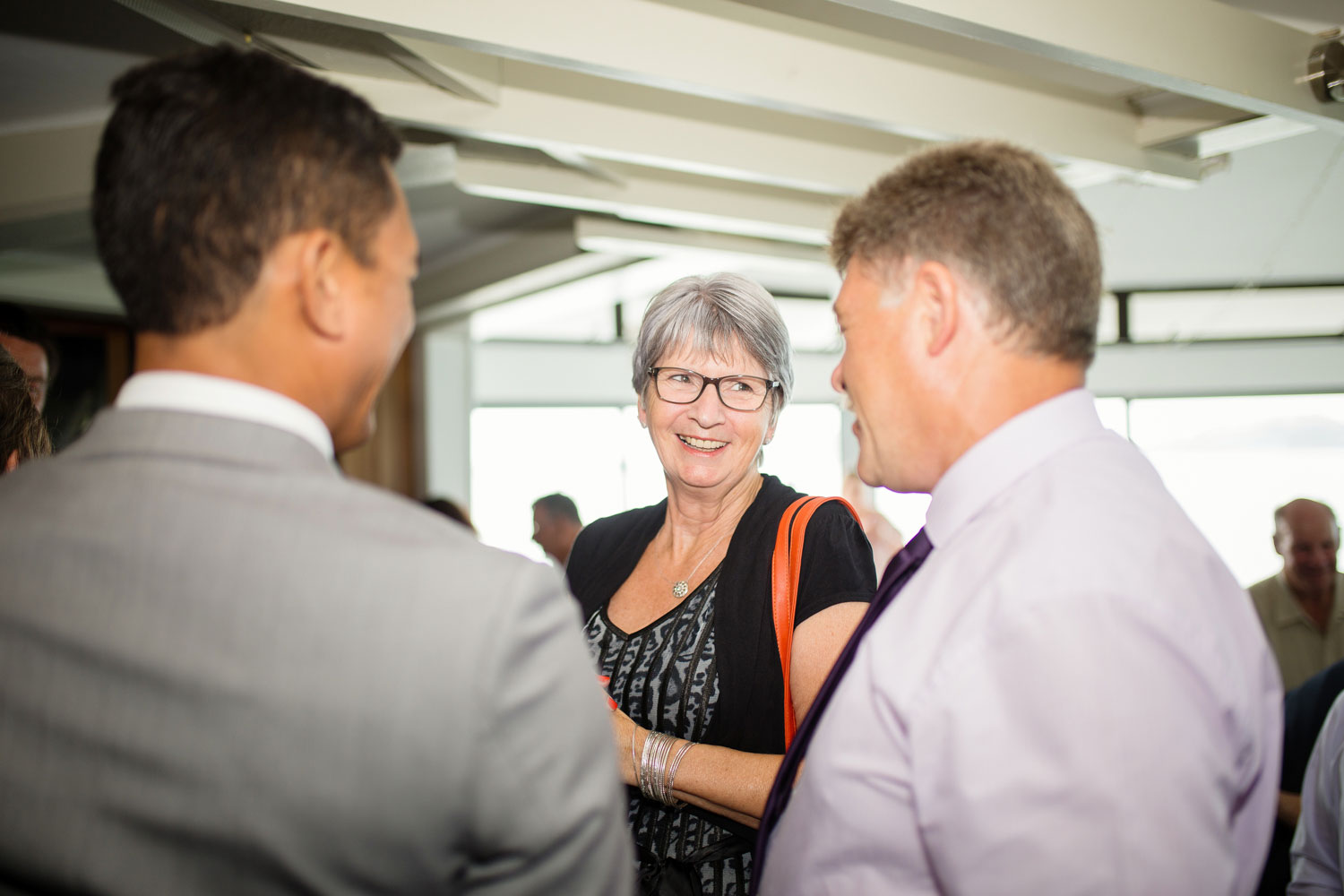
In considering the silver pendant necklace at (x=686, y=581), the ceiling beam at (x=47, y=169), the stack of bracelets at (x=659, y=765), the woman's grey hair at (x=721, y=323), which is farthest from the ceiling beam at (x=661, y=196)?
the stack of bracelets at (x=659, y=765)

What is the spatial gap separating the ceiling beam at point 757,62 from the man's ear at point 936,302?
189cm

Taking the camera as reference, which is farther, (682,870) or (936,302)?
(682,870)

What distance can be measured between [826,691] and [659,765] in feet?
1.34

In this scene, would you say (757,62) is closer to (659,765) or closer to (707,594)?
(707,594)

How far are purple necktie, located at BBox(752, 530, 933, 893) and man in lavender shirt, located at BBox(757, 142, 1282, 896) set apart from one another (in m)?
0.03

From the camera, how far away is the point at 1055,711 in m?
0.79

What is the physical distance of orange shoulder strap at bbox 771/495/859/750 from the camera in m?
1.46

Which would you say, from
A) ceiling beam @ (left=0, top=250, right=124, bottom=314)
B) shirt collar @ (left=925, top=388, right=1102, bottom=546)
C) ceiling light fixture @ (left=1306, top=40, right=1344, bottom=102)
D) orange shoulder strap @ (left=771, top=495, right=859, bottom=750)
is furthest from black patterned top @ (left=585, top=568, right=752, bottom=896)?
ceiling beam @ (left=0, top=250, right=124, bottom=314)

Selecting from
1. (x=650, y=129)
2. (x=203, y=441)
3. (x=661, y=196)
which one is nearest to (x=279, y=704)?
(x=203, y=441)

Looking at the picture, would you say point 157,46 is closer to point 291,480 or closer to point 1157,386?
point 291,480

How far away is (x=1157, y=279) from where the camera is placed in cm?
819

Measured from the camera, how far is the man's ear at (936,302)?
99cm

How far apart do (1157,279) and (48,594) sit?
8.99m

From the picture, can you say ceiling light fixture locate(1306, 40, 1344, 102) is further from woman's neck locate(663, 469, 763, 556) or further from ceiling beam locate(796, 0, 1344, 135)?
woman's neck locate(663, 469, 763, 556)
